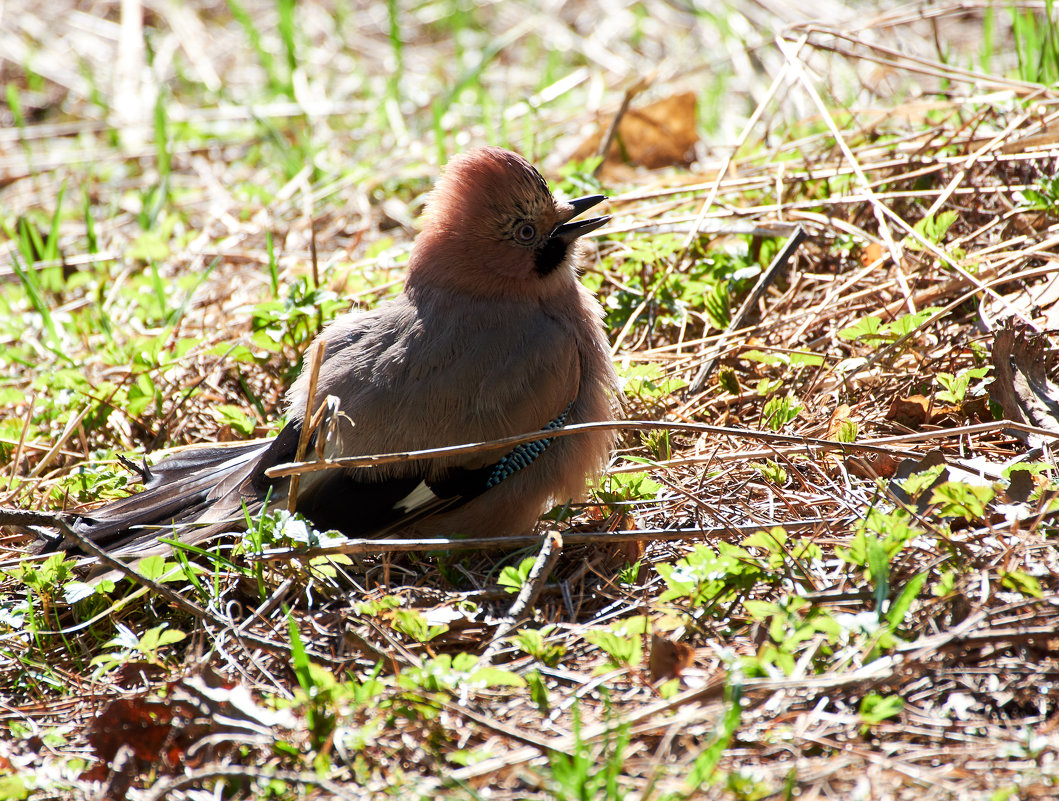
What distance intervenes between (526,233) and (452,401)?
727mm

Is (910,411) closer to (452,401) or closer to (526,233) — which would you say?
(526,233)

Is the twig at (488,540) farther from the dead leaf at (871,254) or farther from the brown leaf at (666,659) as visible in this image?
the dead leaf at (871,254)

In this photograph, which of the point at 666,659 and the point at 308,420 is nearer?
the point at 666,659

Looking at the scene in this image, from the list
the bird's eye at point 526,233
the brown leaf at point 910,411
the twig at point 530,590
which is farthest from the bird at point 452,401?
the brown leaf at point 910,411

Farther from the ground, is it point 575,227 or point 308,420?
point 575,227

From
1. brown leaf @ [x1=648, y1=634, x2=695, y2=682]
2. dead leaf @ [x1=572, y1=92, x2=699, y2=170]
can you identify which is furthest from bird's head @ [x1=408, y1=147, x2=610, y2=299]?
dead leaf @ [x1=572, y1=92, x2=699, y2=170]

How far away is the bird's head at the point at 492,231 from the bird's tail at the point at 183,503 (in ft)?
2.82

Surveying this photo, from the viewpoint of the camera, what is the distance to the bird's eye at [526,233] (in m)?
3.46

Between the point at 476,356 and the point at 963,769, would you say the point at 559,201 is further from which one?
the point at 963,769

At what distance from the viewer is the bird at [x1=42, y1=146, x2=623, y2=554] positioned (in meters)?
3.14

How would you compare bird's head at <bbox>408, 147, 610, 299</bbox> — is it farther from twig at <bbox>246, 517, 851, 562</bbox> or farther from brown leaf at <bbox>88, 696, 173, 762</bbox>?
brown leaf at <bbox>88, 696, 173, 762</bbox>

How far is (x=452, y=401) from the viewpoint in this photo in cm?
312

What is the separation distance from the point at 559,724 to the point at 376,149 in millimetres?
4719

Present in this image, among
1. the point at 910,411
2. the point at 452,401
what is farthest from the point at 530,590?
the point at 910,411
